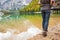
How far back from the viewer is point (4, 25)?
265cm

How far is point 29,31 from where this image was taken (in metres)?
2.67

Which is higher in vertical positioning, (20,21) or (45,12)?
(45,12)

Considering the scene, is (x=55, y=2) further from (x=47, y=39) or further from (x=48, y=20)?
(x=47, y=39)

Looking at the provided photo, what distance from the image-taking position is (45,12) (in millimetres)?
2666

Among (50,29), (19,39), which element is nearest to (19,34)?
(19,39)

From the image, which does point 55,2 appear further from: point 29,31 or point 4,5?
point 4,5

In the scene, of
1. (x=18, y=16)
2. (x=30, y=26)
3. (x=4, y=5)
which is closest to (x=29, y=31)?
(x=30, y=26)

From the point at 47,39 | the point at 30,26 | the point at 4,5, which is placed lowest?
the point at 47,39

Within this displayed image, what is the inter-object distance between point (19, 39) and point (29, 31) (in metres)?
0.17

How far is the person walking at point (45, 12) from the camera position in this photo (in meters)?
2.64

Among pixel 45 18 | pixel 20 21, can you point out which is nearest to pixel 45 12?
pixel 45 18

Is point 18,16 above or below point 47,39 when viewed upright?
above

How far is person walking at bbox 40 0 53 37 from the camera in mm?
2638

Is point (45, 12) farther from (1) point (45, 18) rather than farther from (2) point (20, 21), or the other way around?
(2) point (20, 21)
